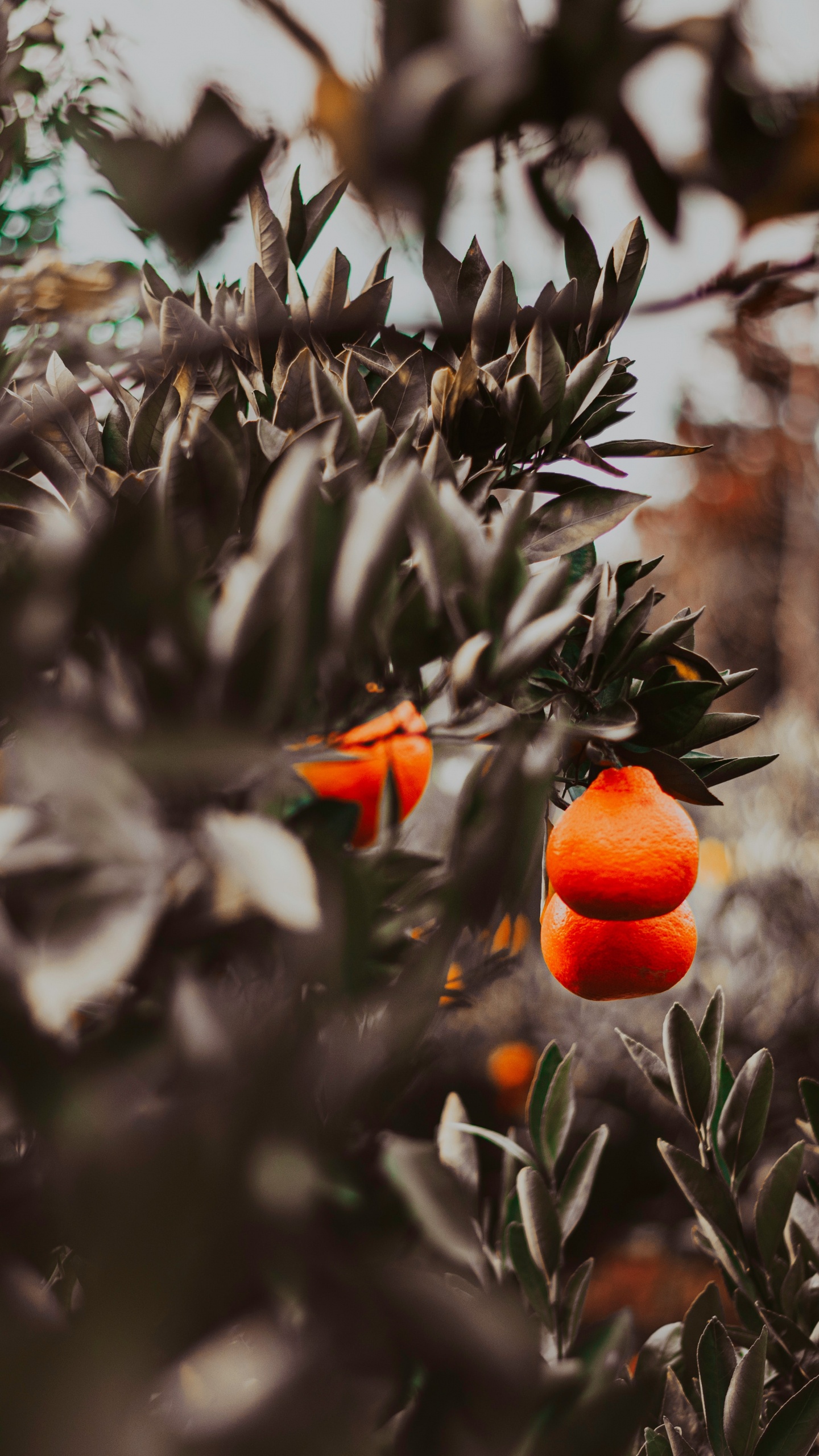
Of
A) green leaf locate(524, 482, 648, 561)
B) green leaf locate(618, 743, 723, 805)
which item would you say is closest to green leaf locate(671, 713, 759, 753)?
green leaf locate(618, 743, 723, 805)

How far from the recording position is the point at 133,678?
0.91 feet

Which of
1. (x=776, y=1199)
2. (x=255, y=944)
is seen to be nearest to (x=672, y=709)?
(x=255, y=944)

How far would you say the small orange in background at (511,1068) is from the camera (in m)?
2.78

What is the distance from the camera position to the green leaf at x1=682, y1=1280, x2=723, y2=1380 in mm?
693

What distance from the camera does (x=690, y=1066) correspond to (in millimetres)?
711

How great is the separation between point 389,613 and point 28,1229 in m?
0.24

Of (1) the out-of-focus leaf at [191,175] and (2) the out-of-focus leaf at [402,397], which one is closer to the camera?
(1) the out-of-focus leaf at [191,175]

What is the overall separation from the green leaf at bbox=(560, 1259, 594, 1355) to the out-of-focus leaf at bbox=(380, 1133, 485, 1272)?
1.51 feet

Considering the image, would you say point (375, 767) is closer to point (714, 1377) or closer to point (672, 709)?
point (672, 709)

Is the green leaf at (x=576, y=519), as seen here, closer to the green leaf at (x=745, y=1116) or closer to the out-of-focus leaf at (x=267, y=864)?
the out-of-focus leaf at (x=267, y=864)

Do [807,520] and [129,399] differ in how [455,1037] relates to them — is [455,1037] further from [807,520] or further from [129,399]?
[807,520]

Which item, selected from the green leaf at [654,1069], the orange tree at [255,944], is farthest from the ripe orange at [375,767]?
the green leaf at [654,1069]

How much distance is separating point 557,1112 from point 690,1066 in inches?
4.6

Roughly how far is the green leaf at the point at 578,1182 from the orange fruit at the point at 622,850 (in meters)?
0.25
